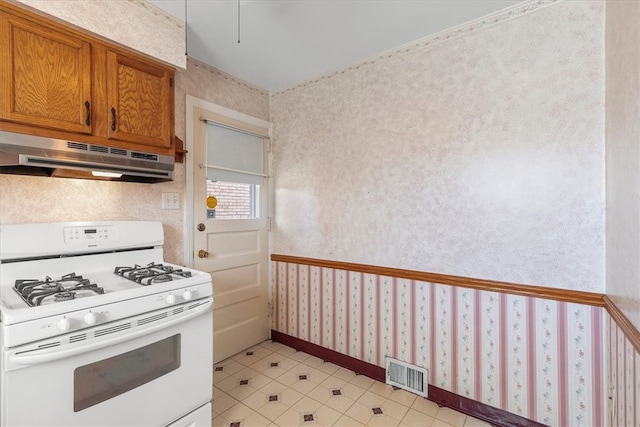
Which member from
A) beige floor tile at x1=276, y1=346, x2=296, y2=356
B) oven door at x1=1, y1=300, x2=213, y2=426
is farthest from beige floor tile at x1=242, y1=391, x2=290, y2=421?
beige floor tile at x1=276, y1=346, x2=296, y2=356

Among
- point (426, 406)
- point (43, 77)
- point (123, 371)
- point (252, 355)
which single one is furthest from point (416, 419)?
point (43, 77)

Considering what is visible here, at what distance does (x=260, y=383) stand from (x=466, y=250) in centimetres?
173

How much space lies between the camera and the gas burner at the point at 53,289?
116 centimetres

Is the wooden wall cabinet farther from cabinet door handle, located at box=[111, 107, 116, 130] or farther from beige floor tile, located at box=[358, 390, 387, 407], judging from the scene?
beige floor tile, located at box=[358, 390, 387, 407]

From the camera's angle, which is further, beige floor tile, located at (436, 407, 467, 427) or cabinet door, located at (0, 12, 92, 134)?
beige floor tile, located at (436, 407, 467, 427)

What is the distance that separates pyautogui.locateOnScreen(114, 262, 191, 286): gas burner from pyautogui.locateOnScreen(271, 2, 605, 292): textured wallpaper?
1.23 metres

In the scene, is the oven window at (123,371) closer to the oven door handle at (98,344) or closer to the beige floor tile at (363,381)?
the oven door handle at (98,344)

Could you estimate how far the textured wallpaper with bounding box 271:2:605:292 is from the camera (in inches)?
61.4

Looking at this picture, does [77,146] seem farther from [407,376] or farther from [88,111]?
[407,376]

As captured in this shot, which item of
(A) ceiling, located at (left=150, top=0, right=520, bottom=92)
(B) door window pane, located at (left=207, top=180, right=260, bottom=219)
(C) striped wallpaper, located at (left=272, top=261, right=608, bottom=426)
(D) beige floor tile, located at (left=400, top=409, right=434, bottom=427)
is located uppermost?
(A) ceiling, located at (left=150, top=0, right=520, bottom=92)

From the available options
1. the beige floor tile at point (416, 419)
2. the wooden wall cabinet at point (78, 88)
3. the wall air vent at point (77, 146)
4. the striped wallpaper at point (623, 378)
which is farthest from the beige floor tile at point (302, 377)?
the wall air vent at point (77, 146)

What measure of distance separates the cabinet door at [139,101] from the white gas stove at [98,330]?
56 cm

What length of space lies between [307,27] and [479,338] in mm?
2258

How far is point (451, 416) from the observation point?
1829 mm
